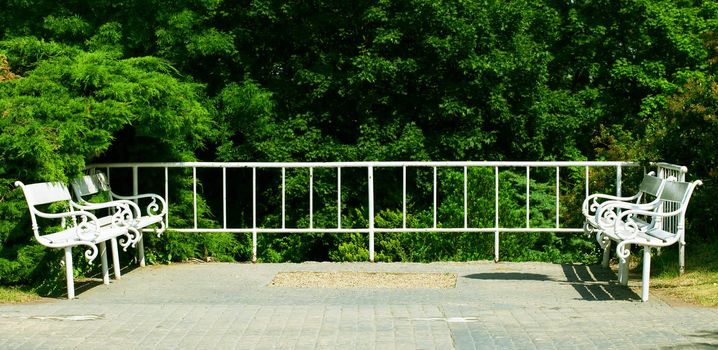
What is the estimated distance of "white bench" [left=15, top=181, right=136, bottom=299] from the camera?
27.9ft

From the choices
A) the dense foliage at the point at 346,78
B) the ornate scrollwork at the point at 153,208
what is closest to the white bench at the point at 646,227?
the ornate scrollwork at the point at 153,208

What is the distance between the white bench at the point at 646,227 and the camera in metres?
8.22

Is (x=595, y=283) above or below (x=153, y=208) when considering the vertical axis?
below

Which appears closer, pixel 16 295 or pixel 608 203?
pixel 16 295

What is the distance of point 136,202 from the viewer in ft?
36.4

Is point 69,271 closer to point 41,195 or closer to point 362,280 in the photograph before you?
point 41,195

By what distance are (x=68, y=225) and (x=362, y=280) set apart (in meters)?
2.77

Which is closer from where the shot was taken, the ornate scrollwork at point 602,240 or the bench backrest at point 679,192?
the bench backrest at point 679,192

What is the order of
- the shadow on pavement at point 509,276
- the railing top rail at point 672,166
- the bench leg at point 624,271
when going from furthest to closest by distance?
the shadow on pavement at point 509,276 → the railing top rail at point 672,166 → the bench leg at point 624,271

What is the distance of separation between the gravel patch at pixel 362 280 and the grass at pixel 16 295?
6.96 ft

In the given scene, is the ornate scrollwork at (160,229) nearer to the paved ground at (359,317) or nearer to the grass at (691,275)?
the paved ground at (359,317)

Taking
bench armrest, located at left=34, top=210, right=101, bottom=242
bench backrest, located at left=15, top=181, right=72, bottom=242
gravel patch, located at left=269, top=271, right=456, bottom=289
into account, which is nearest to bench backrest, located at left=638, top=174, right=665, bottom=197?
gravel patch, located at left=269, top=271, right=456, bottom=289

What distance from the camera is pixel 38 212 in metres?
8.52

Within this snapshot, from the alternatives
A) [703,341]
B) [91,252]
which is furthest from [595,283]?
[91,252]
